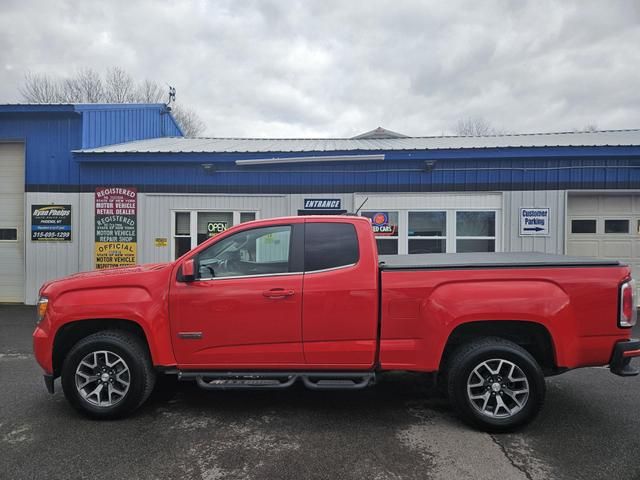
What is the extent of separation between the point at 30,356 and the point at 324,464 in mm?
5241

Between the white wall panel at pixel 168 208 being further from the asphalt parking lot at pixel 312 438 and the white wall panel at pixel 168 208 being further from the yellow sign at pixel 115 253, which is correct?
the asphalt parking lot at pixel 312 438

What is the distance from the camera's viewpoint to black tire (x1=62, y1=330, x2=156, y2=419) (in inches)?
150

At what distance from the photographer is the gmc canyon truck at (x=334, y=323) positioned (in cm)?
362

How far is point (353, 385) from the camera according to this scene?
146 inches

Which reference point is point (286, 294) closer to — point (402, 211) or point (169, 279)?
point (169, 279)

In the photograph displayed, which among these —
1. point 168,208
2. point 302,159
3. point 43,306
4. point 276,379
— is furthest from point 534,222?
point 43,306

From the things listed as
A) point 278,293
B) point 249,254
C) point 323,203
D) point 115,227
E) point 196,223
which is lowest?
point 278,293

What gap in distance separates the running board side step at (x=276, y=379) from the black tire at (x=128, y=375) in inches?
14.3

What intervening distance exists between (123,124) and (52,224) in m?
3.69

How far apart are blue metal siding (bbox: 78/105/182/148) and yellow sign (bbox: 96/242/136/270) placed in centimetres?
266

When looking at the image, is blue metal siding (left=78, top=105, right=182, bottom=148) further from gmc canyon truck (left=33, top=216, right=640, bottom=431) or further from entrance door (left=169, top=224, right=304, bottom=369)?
entrance door (left=169, top=224, right=304, bottom=369)

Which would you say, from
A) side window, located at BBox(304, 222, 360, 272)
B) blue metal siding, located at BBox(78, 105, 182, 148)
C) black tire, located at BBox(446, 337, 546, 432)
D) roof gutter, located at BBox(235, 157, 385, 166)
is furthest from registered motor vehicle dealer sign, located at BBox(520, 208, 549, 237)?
blue metal siding, located at BBox(78, 105, 182, 148)

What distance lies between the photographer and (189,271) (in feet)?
12.5

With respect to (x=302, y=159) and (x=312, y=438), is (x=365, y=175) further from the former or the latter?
(x=312, y=438)
